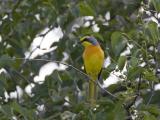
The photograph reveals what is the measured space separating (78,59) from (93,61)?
0.21m

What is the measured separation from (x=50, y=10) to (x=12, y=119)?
1854 mm

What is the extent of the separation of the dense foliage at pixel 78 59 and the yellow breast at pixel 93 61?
9 cm

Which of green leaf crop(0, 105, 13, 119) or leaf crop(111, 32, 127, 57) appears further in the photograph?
leaf crop(111, 32, 127, 57)

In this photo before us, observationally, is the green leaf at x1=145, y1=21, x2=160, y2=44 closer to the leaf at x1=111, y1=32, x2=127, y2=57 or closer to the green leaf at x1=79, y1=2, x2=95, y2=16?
the leaf at x1=111, y1=32, x2=127, y2=57

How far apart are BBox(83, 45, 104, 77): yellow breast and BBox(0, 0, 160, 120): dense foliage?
0.09m

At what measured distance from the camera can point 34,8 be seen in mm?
5137

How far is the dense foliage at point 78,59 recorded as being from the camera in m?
3.27

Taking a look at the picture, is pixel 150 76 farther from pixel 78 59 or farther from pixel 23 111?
pixel 78 59

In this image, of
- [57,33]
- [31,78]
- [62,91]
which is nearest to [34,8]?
[57,33]

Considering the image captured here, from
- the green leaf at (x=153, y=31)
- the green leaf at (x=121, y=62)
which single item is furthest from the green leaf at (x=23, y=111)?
the green leaf at (x=153, y=31)

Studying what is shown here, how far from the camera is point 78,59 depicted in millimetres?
4797

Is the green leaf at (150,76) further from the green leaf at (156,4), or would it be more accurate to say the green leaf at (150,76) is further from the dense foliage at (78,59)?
the green leaf at (156,4)

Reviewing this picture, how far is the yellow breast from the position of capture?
182 inches

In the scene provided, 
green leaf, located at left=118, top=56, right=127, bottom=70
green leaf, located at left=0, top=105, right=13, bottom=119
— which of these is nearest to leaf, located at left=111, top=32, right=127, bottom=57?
green leaf, located at left=118, top=56, right=127, bottom=70
